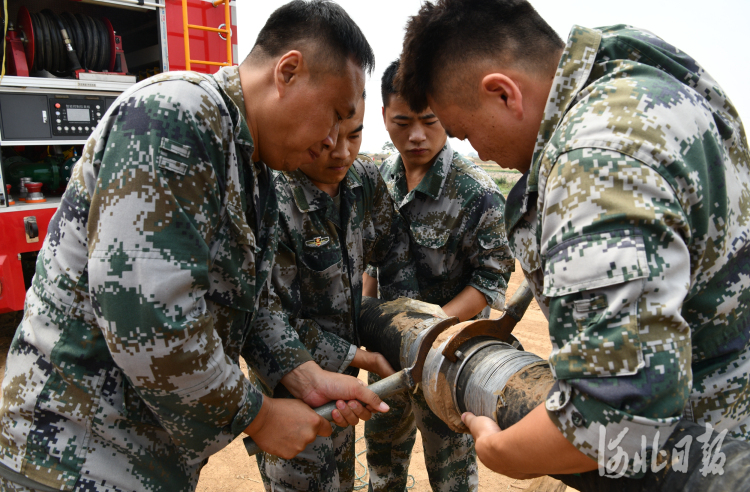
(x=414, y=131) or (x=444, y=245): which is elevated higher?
(x=414, y=131)

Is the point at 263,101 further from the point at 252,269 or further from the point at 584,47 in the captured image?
the point at 584,47

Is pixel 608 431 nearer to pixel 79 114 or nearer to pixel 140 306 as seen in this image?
pixel 140 306

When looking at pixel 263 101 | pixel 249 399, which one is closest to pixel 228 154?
pixel 263 101

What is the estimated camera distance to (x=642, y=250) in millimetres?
960

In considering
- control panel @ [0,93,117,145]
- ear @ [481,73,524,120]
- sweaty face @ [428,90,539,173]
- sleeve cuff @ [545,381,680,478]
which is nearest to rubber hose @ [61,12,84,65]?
control panel @ [0,93,117,145]

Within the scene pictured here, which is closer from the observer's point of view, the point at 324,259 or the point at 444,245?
the point at 324,259

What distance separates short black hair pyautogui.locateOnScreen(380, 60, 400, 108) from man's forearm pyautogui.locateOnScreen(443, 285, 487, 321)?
1192mm

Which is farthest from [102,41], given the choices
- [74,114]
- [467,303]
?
[467,303]

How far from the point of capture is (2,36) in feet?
14.4

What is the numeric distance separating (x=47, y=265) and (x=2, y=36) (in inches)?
170

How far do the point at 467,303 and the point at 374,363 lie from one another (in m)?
0.78

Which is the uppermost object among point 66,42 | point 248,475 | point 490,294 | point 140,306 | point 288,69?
point 66,42

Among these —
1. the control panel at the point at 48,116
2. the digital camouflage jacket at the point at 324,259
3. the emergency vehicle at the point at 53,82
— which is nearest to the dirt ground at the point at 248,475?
the digital camouflage jacket at the point at 324,259

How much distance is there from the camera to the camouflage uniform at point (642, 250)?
3.18 ft
